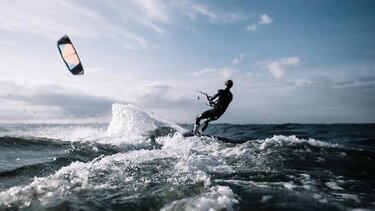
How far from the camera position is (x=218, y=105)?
18484 mm

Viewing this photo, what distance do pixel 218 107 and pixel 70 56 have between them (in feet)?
27.7

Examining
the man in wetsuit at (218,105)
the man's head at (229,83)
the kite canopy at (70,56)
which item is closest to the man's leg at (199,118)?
the man in wetsuit at (218,105)

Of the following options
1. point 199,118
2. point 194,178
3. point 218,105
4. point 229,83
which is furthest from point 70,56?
point 194,178

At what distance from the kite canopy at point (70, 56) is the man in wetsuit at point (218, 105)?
7551mm

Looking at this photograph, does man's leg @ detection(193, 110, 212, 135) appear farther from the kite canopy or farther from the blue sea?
the kite canopy

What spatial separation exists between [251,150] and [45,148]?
320 inches

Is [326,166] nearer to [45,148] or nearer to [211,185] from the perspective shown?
[211,185]

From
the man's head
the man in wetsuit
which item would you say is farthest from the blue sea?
the man's head

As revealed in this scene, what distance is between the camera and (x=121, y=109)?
23.4m

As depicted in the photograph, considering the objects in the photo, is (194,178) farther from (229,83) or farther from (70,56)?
(229,83)

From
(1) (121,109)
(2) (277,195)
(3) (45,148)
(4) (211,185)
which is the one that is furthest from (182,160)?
(1) (121,109)

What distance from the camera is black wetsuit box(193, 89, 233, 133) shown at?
18.5 meters

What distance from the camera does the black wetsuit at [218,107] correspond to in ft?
60.6

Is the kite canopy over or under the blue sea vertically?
over
